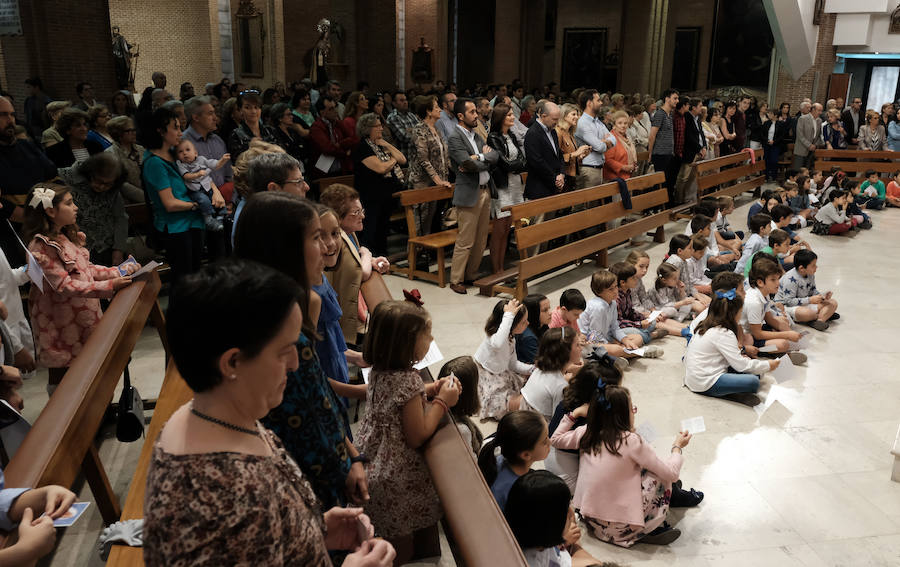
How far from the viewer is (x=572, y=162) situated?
8.63 meters

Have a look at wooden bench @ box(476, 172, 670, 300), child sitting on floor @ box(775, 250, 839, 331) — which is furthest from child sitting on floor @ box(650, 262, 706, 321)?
wooden bench @ box(476, 172, 670, 300)

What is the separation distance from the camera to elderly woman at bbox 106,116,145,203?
6.58 metres

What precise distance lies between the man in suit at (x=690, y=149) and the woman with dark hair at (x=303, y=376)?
9960 mm

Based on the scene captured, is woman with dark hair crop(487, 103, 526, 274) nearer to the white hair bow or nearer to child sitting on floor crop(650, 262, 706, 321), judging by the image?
child sitting on floor crop(650, 262, 706, 321)

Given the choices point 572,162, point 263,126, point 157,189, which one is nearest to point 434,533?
point 157,189

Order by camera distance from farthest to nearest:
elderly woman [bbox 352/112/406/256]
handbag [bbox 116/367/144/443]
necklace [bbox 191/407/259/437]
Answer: elderly woman [bbox 352/112/406/256], handbag [bbox 116/367/144/443], necklace [bbox 191/407/259/437]

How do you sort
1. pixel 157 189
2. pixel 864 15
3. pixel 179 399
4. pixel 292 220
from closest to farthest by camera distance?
pixel 292 220 → pixel 179 399 → pixel 157 189 → pixel 864 15

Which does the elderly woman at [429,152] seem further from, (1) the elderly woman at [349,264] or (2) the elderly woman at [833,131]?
(2) the elderly woman at [833,131]

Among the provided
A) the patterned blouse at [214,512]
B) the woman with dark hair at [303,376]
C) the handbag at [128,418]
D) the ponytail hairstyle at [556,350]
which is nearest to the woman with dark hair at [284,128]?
the ponytail hairstyle at [556,350]

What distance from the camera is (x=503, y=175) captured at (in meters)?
7.57

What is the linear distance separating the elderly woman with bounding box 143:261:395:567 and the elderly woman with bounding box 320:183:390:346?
2.29 metres

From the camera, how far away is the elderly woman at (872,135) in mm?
15094

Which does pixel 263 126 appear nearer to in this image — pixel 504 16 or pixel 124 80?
pixel 124 80

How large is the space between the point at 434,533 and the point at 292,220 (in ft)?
5.65
